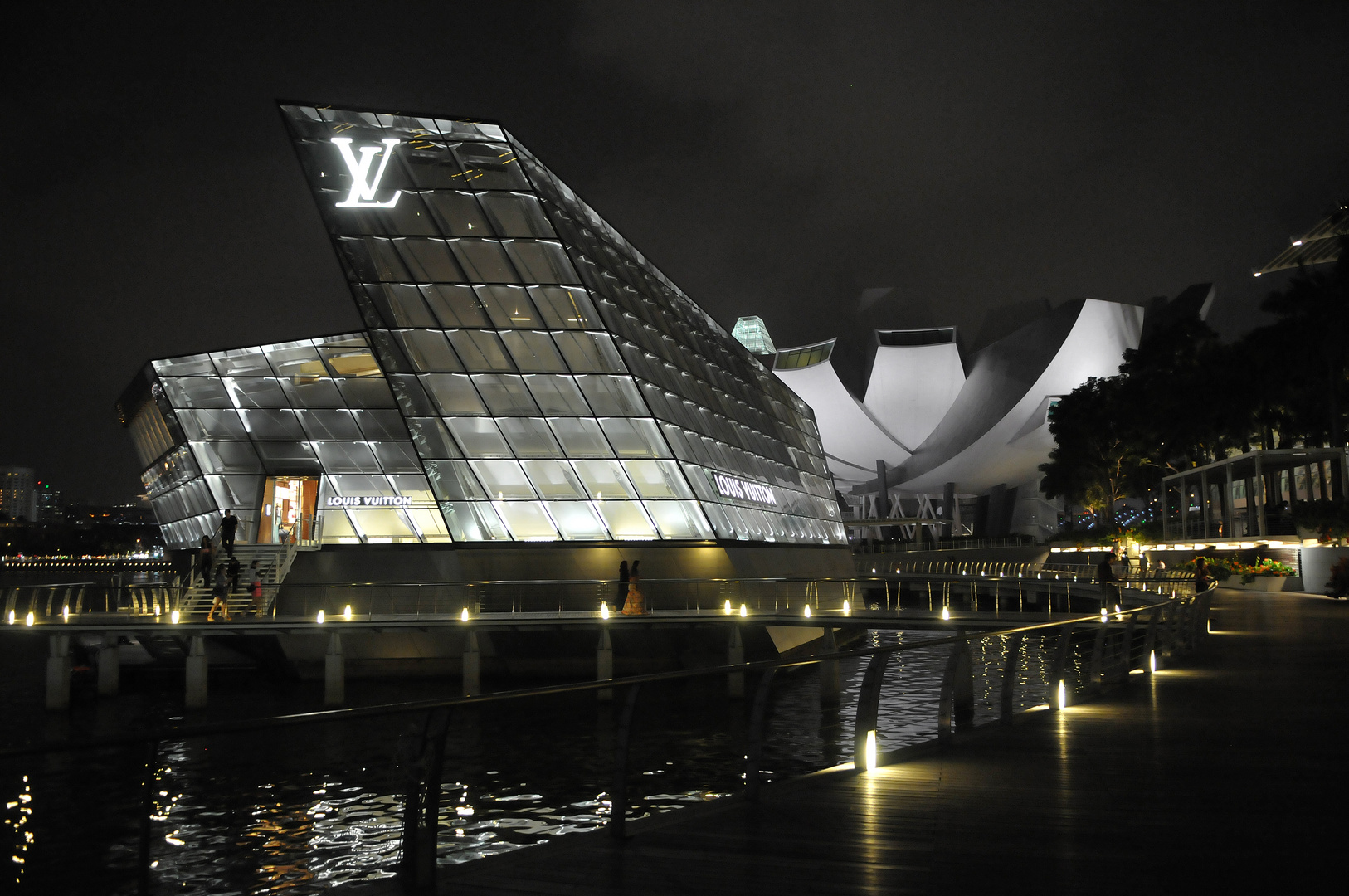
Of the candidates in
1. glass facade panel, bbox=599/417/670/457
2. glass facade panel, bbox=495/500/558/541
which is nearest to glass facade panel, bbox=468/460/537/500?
glass facade panel, bbox=495/500/558/541

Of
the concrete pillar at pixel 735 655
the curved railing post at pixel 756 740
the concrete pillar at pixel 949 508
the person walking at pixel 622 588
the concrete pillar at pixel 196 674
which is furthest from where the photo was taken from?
the concrete pillar at pixel 949 508

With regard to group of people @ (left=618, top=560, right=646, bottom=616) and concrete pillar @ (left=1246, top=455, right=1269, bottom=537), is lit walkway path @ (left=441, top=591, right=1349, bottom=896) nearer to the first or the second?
group of people @ (left=618, top=560, right=646, bottom=616)

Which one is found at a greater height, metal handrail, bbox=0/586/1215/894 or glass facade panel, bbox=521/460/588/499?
glass facade panel, bbox=521/460/588/499

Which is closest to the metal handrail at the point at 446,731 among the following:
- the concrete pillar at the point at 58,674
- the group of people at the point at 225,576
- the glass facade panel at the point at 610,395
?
the glass facade panel at the point at 610,395

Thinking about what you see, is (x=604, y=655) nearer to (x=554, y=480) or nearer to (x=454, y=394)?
(x=554, y=480)

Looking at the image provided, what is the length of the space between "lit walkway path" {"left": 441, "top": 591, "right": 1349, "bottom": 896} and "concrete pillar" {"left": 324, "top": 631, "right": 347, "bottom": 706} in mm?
22015

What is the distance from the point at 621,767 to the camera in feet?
24.9

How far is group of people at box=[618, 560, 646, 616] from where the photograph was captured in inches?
1233

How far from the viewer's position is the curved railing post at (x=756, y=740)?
8414 mm

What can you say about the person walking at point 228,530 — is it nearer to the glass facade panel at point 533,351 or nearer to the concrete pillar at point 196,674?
the concrete pillar at point 196,674

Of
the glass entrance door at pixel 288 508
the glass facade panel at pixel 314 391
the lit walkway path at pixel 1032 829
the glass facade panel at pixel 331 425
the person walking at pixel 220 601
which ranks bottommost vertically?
the lit walkway path at pixel 1032 829

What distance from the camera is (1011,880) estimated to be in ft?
20.7

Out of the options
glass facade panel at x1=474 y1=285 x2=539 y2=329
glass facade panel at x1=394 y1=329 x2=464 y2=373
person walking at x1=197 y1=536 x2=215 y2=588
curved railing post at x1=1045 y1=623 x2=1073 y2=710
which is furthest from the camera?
glass facade panel at x1=474 y1=285 x2=539 y2=329

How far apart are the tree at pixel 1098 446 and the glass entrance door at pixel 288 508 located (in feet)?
192
